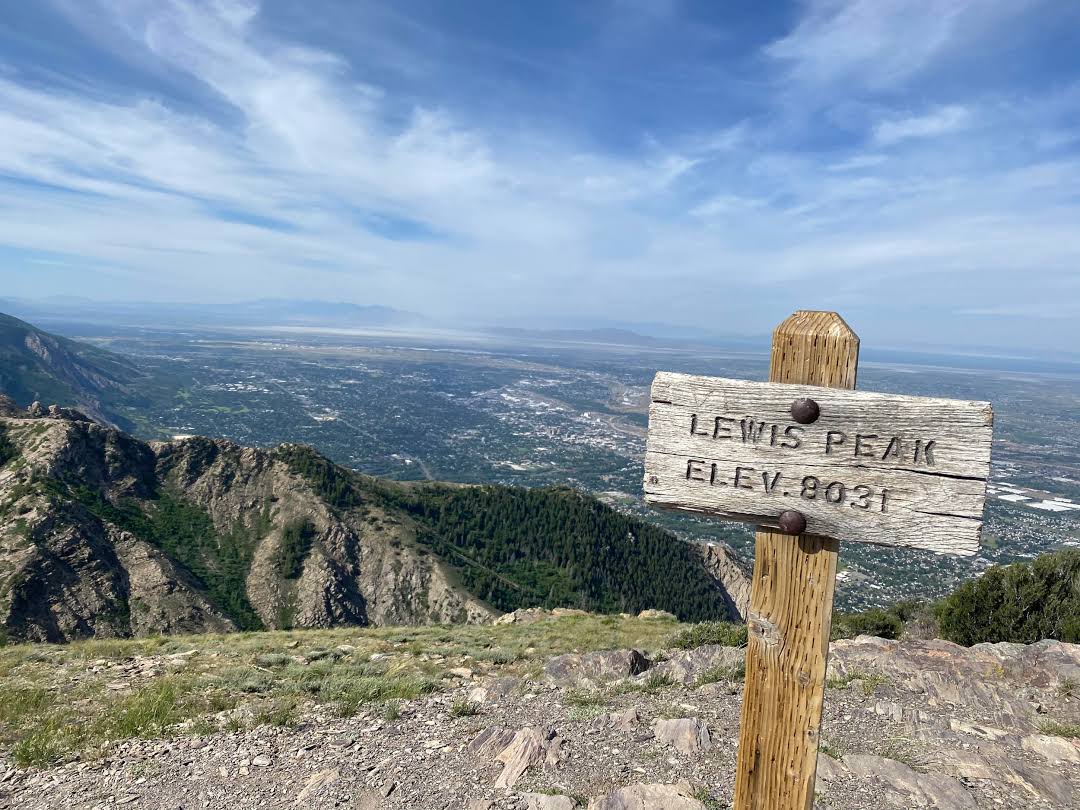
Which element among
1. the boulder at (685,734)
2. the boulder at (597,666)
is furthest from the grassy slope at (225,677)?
the boulder at (685,734)

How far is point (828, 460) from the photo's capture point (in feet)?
9.46

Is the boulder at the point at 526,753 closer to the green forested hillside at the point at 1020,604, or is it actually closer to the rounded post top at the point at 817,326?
the rounded post top at the point at 817,326

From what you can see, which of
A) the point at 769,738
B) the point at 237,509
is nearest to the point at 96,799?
the point at 769,738

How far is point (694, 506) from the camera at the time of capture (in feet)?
10.1

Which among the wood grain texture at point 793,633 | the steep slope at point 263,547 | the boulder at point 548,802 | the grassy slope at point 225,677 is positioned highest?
the wood grain texture at point 793,633

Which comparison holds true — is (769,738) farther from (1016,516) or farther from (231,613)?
(1016,516)

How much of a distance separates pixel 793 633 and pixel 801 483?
837 millimetres

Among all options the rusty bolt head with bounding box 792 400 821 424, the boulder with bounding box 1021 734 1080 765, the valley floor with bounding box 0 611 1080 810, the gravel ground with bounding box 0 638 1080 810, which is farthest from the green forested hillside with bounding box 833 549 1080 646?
the rusty bolt head with bounding box 792 400 821 424

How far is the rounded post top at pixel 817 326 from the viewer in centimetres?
292

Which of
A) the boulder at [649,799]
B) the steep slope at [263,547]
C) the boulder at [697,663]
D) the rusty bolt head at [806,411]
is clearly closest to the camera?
the rusty bolt head at [806,411]

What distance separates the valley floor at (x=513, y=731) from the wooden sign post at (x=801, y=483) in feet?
10.8

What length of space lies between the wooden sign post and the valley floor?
3.30m

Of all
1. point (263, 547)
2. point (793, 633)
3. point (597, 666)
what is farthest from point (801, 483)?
point (263, 547)

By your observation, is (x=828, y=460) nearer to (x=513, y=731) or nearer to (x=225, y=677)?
(x=513, y=731)
